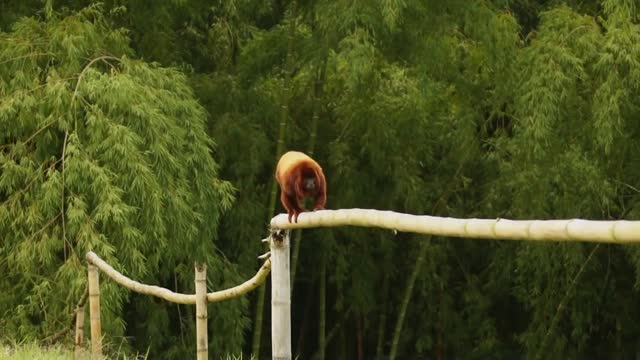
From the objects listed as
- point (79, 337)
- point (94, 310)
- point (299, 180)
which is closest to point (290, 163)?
point (299, 180)

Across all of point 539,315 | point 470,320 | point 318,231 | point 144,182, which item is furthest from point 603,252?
point 144,182

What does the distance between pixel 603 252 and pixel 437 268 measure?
141 cm

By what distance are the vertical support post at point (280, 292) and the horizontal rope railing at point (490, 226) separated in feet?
0.17

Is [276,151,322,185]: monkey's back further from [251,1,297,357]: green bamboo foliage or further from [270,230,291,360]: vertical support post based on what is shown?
[251,1,297,357]: green bamboo foliage

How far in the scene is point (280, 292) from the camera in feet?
11.2

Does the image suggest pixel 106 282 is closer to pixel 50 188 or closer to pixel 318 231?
pixel 50 188

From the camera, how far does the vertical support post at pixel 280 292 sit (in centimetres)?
341

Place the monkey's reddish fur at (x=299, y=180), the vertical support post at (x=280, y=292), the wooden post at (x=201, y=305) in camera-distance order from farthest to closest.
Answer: the wooden post at (x=201, y=305) → the monkey's reddish fur at (x=299, y=180) → the vertical support post at (x=280, y=292)

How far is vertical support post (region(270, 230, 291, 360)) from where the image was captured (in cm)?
341

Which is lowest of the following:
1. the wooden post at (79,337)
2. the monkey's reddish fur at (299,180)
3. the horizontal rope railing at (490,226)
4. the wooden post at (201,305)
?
the wooden post at (79,337)

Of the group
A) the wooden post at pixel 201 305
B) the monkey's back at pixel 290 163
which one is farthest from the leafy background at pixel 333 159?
the monkey's back at pixel 290 163

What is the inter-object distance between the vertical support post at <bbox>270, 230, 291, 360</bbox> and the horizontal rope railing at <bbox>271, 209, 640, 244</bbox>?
0.17 feet

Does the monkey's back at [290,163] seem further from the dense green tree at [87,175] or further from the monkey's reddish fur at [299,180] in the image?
the dense green tree at [87,175]

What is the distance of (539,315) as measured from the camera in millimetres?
8516
